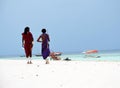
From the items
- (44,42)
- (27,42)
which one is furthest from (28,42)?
(44,42)

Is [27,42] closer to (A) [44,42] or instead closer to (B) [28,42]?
(B) [28,42]

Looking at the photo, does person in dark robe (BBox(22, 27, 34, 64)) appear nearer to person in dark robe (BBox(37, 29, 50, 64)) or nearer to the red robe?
the red robe

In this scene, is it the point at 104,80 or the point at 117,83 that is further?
the point at 104,80

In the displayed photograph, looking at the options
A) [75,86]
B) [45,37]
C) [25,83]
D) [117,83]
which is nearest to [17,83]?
[25,83]

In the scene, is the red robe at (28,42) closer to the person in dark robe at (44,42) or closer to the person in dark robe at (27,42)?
the person in dark robe at (27,42)

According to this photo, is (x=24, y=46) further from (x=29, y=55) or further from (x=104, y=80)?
(x=104, y=80)

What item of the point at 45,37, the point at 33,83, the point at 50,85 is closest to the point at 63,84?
the point at 50,85

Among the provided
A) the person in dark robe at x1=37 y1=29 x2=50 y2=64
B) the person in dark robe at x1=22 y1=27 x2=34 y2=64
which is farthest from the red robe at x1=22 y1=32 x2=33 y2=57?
the person in dark robe at x1=37 y1=29 x2=50 y2=64

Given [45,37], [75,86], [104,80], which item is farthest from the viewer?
[45,37]

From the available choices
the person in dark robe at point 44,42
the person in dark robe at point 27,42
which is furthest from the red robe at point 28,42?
the person in dark robe at point 44,42

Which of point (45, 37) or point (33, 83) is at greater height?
point (45, 37)

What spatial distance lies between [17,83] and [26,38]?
9.22 meters

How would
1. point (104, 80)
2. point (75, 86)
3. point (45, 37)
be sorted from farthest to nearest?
point (45, 37) < point (104, 80) < point (75, 86)

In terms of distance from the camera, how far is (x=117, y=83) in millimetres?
7957
